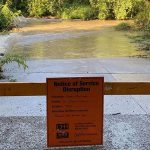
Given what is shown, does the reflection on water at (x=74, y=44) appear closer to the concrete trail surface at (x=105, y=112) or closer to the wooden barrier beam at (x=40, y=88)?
the concrete trail surface at (x=105, y=112)

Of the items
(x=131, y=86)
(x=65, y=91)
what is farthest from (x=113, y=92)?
(x=65, y=91)

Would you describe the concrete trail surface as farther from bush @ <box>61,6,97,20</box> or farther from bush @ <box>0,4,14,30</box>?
bush @ <box>61,6,97,20</box>

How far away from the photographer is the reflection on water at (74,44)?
12720mm

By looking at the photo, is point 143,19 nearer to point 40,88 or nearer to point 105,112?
point 105,112

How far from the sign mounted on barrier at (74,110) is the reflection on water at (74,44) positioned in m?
6.93

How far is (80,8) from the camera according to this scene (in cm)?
2377

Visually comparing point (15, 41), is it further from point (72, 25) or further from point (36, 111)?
point (36, 111)

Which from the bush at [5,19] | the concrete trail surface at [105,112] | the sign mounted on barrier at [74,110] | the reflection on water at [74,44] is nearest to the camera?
the sign mounted on barrier at [74,110]

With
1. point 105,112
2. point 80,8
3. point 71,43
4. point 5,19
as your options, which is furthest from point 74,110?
point 80,8

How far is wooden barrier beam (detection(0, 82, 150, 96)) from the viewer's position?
5.42m

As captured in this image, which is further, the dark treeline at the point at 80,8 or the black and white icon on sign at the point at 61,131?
the dark treeline at the point at 80,8

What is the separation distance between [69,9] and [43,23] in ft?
10.8

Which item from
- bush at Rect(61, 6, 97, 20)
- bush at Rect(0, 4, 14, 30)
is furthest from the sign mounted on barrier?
bush at Rect(61, 6, 97, 20)

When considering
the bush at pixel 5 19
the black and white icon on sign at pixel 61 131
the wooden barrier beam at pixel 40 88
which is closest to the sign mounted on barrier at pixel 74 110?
the black and white icon on sign at pixel 61 131
